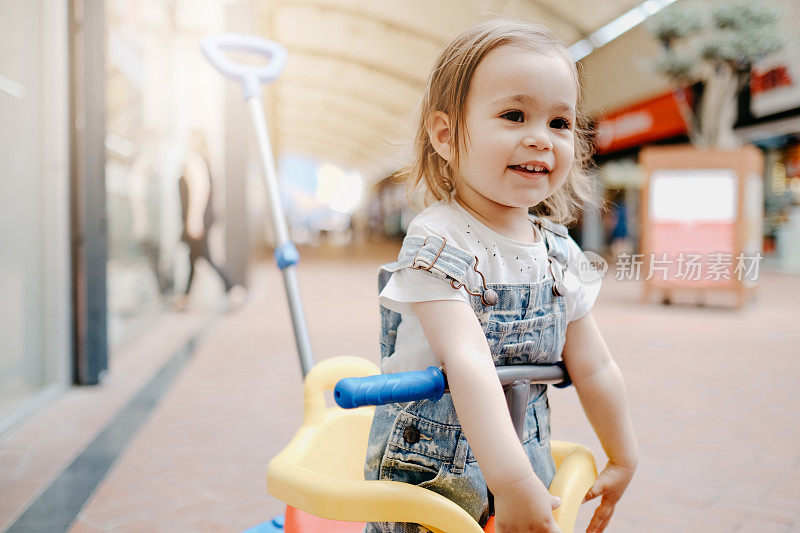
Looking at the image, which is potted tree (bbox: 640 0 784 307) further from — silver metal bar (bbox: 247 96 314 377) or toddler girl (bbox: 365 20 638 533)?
toddler girl (bbox: 365 20 638 533)

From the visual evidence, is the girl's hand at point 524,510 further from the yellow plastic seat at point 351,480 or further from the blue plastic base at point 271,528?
the blue plastic base at point 271,528

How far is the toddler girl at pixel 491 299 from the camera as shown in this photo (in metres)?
1.10

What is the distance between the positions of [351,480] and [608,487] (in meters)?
0.55

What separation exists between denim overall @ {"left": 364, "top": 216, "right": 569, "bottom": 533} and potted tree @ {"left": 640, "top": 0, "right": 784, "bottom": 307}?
612cm

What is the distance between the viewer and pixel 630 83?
54.9 ft

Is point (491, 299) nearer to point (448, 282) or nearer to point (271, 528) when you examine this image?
point (448, 282)

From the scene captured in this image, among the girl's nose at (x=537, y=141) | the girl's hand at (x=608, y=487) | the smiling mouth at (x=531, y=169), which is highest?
the girl's nose at (x=537, y=141)

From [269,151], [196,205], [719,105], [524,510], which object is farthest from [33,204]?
[719,105]

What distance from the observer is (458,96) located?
126cm

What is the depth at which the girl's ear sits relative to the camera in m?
1.31

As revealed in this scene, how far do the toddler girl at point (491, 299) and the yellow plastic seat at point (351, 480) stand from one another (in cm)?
7

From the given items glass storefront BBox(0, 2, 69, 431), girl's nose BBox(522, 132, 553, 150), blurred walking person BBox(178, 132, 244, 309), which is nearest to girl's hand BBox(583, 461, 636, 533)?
girl's nose BBox(522, 132, 553, 150)

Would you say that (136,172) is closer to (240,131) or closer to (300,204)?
(240,131)

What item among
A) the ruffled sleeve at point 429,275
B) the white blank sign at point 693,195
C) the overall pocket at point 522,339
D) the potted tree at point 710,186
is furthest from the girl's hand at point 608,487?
the white blank sign at point 693,195
